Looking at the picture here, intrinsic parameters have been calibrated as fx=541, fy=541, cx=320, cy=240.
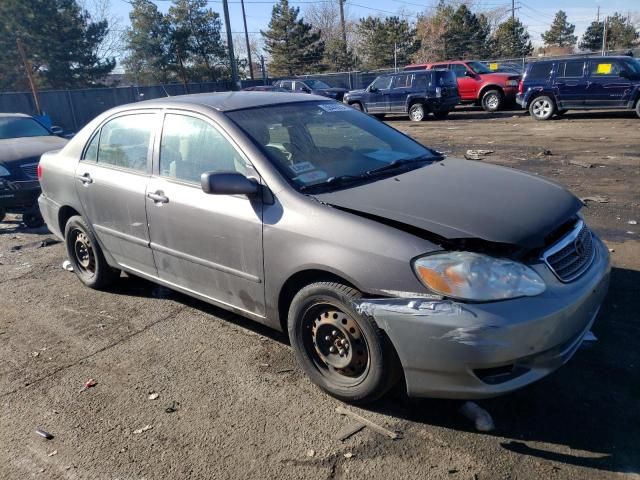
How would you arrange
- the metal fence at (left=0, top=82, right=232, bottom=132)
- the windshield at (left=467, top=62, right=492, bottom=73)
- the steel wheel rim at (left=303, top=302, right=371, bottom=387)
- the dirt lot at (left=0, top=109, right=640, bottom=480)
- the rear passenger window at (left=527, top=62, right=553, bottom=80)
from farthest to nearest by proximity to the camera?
the metal fence at (left=0, top=82, right=232, bottom=132), the windshield at (left=467, top=62, right=492, bottom=73), the rear passenger window at (left=527, top=62, right=553, bottom=80), the steel wheel rim at (left=303, top=302, right=371, bottom=387), the dirt lot at (left=0, top=109, right=640, bottom=480)

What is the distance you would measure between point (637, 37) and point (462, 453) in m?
63.3

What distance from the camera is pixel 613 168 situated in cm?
893

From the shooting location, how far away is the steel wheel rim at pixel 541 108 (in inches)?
656

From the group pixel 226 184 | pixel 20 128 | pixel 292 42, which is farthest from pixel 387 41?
pixel 226 184

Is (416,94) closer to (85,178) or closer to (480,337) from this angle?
(85,178)

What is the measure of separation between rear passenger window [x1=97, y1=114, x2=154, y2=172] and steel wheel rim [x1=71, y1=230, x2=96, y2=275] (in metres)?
0.82

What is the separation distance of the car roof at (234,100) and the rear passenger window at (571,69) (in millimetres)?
14142

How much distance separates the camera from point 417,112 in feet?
64.1

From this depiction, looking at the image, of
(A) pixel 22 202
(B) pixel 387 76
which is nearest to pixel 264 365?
(A) pixel 22 202

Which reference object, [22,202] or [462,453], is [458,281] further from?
[22,202]

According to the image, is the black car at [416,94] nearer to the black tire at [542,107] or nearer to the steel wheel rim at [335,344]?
the black tire at [542,107]

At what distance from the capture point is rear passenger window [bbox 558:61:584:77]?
1585 cm

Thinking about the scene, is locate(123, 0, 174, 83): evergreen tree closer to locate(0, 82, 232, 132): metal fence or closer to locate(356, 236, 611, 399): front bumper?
locate(0, 82, 232, 132): metal fence

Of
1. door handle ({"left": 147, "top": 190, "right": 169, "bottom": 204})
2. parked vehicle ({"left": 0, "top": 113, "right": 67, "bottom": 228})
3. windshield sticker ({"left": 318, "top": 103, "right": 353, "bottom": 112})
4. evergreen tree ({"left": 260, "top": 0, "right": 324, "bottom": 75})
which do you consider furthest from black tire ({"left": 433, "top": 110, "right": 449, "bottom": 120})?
evergreen tree ({"left": 260, "top": 0, "right": 324, "bottom": 75})
